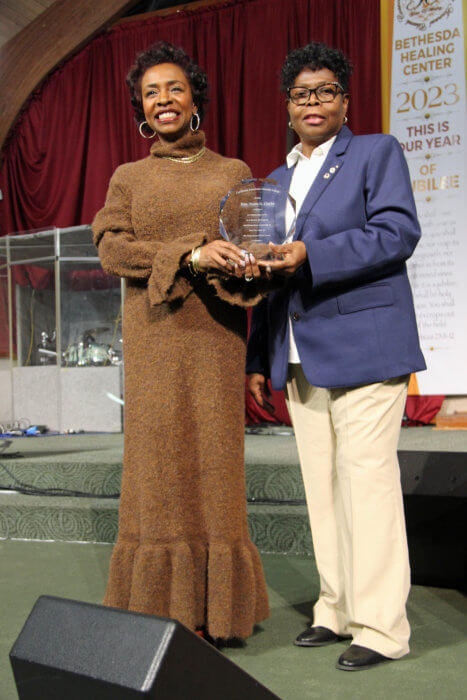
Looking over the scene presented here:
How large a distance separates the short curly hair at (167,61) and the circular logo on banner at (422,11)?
3779mm

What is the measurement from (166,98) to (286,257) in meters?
0.53

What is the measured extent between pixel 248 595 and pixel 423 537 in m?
0.76

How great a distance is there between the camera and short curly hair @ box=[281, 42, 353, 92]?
6.01ft

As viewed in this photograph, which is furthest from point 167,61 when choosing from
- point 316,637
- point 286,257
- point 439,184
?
point 439,184

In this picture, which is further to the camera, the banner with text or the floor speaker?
the banner with text

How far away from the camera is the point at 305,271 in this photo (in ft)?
6.02

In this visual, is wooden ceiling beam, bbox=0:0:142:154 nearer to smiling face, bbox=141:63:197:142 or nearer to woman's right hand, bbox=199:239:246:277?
smiling face, bbox=141:63:197:142

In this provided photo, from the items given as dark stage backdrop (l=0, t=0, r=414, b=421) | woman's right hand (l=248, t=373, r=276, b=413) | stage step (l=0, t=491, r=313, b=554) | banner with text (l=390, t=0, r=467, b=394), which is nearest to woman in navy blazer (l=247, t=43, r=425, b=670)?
woman's right hand (l=248, t=373, r=276, b=413)

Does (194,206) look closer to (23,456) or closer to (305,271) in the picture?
(305,271)

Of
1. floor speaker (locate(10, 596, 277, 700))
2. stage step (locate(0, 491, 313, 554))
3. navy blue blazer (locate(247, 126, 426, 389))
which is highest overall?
navy blue blazer (locate(247, 126, 426, 389))

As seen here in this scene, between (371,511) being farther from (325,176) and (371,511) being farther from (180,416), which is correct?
(325,176)

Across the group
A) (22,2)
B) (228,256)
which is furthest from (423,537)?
(22,2)

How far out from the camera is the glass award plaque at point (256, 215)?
Answer: 5.76 feet

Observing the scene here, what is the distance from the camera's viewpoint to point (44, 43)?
6.75m
